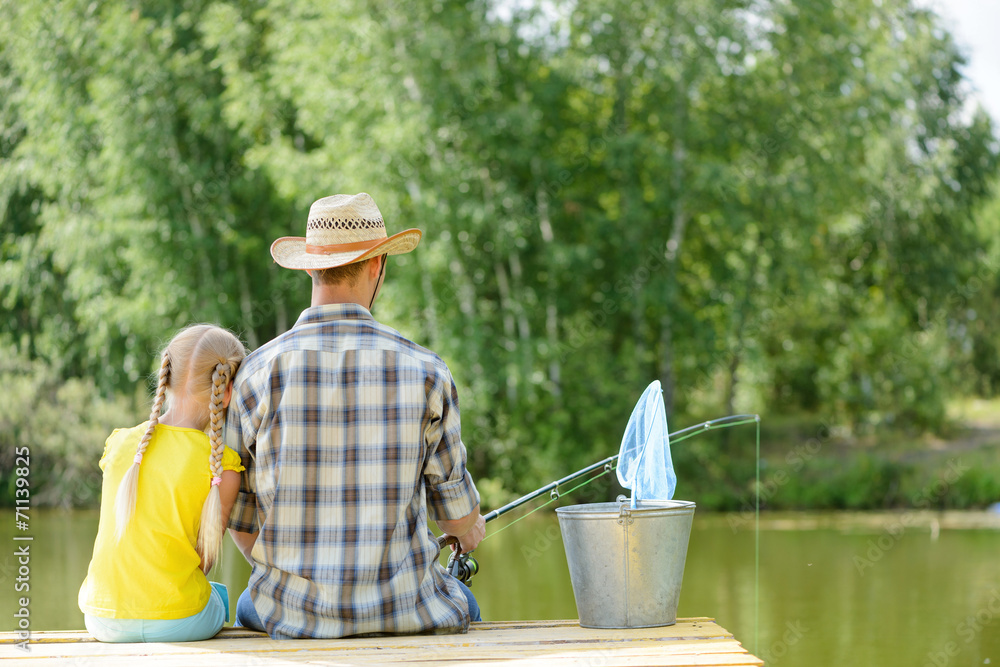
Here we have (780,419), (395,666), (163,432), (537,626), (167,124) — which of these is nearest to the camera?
(395,666)

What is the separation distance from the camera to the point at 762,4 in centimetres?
Result: 1304

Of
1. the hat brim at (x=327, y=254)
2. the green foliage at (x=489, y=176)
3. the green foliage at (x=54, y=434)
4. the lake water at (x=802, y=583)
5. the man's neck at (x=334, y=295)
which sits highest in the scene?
the green foliage at (x=489, y=176)

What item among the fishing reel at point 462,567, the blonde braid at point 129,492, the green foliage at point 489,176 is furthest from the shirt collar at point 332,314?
the green foliage at point 489,176

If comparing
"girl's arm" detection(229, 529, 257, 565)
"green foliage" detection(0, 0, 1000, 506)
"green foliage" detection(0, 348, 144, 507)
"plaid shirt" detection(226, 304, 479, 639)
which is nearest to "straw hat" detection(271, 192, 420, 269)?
"plaid shirt" detection(226, 304, 479, 639)

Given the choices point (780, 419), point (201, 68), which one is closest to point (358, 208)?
point (201, 68)

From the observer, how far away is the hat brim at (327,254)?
2393 millimetres

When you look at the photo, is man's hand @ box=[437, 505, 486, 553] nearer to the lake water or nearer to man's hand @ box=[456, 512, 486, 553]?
man's hand @ box=[456, 512, 486, 553]

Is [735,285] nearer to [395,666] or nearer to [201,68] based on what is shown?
[201,68]

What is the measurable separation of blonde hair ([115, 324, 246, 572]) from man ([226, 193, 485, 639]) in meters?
0.05

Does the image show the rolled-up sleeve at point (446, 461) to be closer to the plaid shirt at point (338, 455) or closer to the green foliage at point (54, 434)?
the plaid shirt at point (338, 455)

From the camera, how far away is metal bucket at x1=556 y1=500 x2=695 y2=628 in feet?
8.32

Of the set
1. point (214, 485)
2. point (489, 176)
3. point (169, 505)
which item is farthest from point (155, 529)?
point (489, 176)

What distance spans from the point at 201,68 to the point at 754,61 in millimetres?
7179

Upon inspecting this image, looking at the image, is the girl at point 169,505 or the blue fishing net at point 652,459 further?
the blue fishing net at point 652,459
